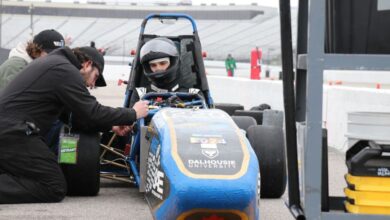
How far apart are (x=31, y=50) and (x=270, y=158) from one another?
2.60m

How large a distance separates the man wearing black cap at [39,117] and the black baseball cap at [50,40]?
815 millimetres

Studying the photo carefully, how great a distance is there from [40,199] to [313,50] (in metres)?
3.73

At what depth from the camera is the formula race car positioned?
205 inches

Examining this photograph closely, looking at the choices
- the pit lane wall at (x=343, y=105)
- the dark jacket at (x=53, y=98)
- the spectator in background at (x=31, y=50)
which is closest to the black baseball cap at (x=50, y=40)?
the spectator in background at (x=31, y=50)

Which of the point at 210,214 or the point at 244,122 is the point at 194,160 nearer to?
the point at 210,214

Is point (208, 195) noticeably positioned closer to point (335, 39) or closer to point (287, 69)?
point (287, 69)

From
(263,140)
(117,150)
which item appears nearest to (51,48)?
(117,150)

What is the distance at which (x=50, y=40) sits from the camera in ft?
26.2

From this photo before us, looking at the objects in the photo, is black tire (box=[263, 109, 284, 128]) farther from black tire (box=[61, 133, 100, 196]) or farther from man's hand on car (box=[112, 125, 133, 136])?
black tire (box=[61, 133, 100, 196])

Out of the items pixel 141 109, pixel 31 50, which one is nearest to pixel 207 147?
pixel 141 109

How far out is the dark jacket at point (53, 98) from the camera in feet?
22.8

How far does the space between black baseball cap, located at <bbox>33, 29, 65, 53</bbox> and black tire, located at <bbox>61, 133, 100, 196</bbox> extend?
1192 millimetres

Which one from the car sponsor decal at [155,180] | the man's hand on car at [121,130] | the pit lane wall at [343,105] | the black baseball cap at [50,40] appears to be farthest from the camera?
the pit lane wall at [343,105]

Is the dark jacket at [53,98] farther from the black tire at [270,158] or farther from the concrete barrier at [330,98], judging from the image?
the concrete barrier at [330,98]
